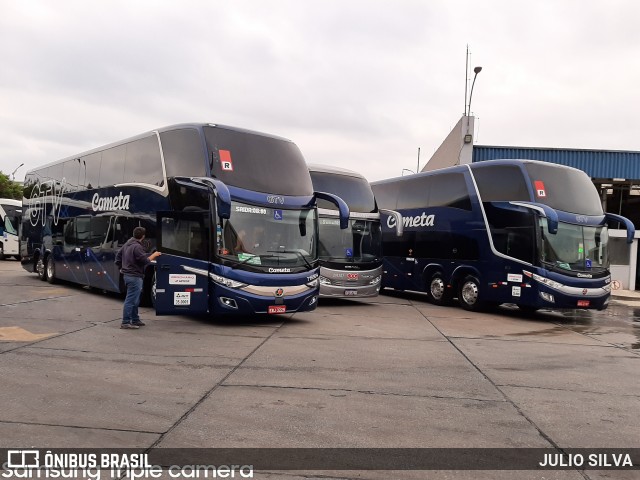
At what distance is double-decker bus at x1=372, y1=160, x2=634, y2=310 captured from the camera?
14859mm

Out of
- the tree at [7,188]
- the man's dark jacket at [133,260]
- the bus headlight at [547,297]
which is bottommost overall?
A: the bus headlight at [547,297]

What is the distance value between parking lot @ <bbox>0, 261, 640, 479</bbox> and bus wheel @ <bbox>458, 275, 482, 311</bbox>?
3982 mm

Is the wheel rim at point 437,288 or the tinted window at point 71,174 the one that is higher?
the tinted window at point 71,174

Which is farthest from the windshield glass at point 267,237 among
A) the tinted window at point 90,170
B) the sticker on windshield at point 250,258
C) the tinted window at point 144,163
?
the tinted window at point 90,170

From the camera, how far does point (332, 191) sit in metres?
17.3

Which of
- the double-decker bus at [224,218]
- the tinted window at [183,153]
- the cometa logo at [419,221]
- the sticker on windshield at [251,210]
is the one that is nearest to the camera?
the double-decker bus at [224,218]

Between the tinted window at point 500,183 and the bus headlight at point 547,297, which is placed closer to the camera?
the bus headlight at point 547,297

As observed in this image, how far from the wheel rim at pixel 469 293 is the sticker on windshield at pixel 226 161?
334 inches

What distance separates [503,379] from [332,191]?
10.1 meters

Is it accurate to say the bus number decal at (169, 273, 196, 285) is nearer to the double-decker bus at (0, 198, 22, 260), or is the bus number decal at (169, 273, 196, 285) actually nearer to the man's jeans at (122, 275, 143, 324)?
the man's jeans at (122, 275, 143, 324)

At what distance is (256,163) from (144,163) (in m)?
3.33

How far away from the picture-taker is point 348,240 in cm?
1695

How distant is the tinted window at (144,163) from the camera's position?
43.8 feet

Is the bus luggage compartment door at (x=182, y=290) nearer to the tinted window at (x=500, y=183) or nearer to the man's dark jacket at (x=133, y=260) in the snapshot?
the man's dark jacket at (x=133, y=260)
